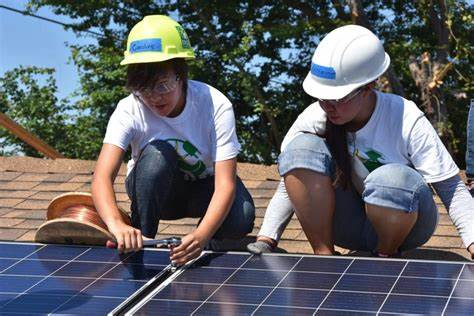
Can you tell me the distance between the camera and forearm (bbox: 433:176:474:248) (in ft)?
15.3

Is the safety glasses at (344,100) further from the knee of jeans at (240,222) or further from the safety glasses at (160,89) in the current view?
the knee of jeans at (240,222)

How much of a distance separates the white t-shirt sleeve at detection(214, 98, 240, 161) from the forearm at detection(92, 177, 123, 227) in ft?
1.75

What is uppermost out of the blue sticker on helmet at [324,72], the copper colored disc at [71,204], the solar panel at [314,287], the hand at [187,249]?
the blue sticker on helmet at [324,72]

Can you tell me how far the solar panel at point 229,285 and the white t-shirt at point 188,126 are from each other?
2.03 ft

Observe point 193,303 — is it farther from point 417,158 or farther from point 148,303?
point 417,158

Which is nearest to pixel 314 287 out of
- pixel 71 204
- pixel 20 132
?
pixel 71 204

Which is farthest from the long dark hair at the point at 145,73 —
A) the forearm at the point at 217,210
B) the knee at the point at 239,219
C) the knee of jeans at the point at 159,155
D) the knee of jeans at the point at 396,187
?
the knee of jeans at the point at 396,187

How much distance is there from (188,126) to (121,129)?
0.33 metres

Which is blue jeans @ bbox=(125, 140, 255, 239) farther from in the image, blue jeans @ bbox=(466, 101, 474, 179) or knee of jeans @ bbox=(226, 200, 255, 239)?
blue jeans @ bbox=(466, 101, 474, 179)

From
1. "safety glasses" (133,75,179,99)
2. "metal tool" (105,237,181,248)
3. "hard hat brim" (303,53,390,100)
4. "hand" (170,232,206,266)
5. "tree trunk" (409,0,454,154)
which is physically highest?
"safety glasses" (133,75,179,99)

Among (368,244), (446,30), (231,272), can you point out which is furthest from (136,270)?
(446,30)

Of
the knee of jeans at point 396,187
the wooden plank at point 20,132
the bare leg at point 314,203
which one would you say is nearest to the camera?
the knee of jeans at point 396,187

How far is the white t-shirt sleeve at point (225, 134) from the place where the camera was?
5.00 metres

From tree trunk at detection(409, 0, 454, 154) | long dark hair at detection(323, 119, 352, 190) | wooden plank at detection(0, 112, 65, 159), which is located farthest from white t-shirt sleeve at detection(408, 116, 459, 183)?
tree trunk at detection(409, 0, 454, 154)
